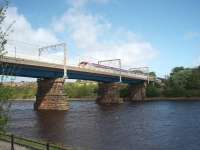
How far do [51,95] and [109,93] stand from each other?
4346 centimetres

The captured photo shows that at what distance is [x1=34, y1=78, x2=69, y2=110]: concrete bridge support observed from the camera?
90.4 meters

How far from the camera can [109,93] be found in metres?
131

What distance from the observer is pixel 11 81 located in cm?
1898

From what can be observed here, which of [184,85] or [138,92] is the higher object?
[184,85]

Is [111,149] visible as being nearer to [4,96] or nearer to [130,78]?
[4,96]

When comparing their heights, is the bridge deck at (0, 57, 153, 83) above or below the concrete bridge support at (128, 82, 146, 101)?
above

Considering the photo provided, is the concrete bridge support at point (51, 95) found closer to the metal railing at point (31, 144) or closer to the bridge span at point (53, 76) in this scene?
the bridge span at point (53, 76)

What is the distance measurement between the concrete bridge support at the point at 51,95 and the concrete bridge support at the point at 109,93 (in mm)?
41273

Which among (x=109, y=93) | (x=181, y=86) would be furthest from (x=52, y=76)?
(x=181, y=86)

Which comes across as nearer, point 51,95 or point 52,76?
point 52,76

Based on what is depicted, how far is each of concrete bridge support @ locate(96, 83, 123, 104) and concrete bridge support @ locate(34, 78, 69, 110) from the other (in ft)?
135

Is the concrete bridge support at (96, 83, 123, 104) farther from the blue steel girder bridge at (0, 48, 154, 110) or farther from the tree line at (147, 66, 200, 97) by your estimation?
the tree line at (147, 66, 200, 97)

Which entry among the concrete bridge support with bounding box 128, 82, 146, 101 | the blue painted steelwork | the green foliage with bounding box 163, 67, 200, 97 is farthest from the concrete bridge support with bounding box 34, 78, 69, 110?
the green foliage with bounding box 163, 67, 200, 97

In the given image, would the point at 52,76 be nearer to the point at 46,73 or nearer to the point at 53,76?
the point at 53,76
